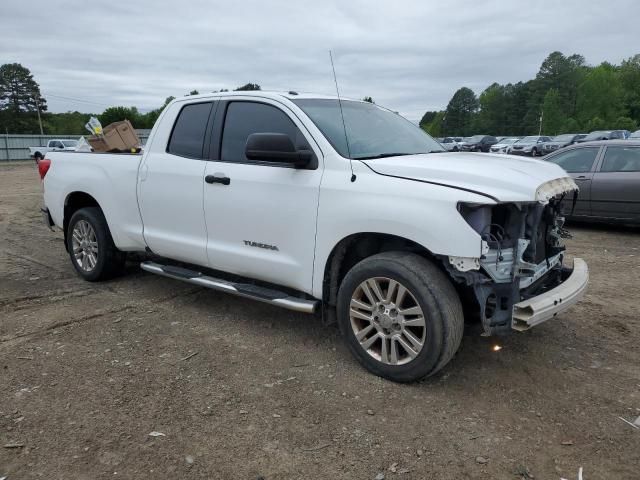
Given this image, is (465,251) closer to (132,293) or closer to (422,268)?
(422,268)

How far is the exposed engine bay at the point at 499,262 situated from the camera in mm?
3143

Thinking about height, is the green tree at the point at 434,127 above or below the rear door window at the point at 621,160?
above

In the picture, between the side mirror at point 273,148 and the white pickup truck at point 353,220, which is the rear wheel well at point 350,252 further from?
the side mirror at point 273,148

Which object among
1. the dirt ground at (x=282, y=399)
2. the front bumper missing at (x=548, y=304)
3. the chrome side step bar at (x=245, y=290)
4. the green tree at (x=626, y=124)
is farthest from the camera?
the green tree at (x=626, y=124)

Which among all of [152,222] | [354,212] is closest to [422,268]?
[354,212]

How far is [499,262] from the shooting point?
3197 mm

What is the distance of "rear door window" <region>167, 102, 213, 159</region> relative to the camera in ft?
15.0

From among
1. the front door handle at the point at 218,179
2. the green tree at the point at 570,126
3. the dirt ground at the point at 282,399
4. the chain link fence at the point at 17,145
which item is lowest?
the chain link fence at the point at 17,145

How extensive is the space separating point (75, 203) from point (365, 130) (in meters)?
3.62

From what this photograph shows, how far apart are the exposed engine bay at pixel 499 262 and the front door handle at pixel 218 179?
1913 millimetres

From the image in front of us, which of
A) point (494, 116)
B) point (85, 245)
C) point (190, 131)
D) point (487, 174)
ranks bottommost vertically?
point (85, 245)

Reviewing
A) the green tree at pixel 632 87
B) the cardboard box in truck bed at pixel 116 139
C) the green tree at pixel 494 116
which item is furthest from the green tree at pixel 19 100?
the green tree at pixel 632 87

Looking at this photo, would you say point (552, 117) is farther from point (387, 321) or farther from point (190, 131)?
point (387, 321)

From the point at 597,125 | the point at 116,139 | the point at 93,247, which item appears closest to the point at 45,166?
the point at 116,139
